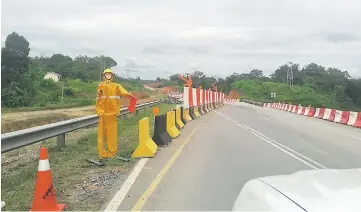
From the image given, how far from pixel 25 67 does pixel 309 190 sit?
182ft

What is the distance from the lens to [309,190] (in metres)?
2.94

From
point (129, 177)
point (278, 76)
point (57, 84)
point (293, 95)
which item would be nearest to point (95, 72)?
point (57, 84)

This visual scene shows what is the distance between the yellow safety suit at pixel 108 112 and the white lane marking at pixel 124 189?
0.77m

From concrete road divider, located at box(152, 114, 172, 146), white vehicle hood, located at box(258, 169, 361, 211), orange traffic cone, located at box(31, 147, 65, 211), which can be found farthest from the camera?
concrete road divider, located at box(152, 114, 172, 146)

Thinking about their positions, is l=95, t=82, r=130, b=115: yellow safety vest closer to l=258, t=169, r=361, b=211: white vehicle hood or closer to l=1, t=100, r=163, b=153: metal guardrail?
l=1, t=100, r=163, b=153: metal guardrail

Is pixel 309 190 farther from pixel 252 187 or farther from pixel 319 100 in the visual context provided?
pixel 319 100

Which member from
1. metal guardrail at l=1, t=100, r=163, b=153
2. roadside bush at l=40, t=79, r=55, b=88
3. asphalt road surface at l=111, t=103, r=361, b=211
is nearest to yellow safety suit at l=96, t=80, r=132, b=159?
asphalt road surface at l=111, t=103, r=361, b=211

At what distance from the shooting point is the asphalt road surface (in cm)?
660

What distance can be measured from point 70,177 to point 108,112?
2.07 meters

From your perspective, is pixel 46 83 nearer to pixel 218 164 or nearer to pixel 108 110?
pixel 108 110

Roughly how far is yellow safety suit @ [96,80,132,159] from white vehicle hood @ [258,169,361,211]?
6.72 metres

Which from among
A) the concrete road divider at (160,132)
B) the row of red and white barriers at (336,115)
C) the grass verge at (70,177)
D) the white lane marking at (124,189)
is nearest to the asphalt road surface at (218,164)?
the white lane marking at (124,189)

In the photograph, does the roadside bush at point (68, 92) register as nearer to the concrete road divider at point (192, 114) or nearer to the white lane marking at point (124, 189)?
the concrete road divider at point (192, 114)

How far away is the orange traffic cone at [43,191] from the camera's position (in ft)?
18.1
